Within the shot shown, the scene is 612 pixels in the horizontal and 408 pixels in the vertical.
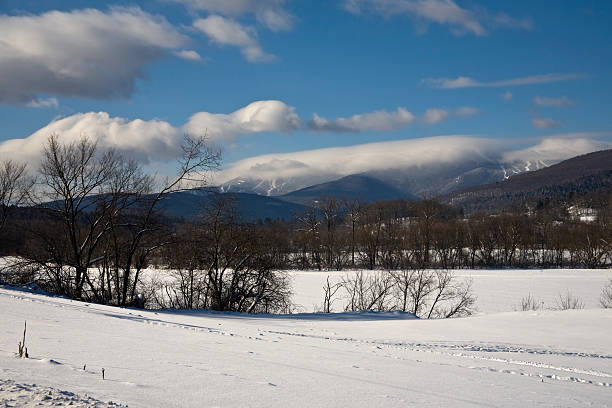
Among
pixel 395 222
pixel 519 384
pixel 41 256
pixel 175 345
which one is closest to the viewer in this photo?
pixel 519 384

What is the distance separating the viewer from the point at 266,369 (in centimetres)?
704

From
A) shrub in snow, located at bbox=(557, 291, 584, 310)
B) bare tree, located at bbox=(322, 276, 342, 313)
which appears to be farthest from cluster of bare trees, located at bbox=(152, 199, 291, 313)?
shrub in snow, located at bbox=(557, 291, 584, 310)

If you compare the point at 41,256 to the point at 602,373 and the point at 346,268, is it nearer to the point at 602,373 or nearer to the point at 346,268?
the point at 602,373

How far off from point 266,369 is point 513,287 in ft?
159

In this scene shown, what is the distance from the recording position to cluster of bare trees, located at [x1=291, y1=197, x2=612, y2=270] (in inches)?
3059

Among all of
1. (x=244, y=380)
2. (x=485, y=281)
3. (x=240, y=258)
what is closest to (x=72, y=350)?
(x=244, y=380)

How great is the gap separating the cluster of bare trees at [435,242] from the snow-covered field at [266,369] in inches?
2410

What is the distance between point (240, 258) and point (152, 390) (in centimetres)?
2296

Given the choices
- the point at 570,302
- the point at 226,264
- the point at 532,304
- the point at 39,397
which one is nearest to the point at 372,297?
the point at 532,304

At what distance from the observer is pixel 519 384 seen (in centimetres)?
768

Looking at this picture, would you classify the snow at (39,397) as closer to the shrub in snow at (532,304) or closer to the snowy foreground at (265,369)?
the snowy foreground at (265,369)

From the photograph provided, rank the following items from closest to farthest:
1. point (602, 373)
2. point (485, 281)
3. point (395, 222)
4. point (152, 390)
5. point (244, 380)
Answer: point (152, 390)
point (244, 380)
point (602, 373)
point (485, 281)
point (395, 222)

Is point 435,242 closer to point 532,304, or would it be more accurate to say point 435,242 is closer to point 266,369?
point 532,304

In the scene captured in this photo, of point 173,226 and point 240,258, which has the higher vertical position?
point 173,226
